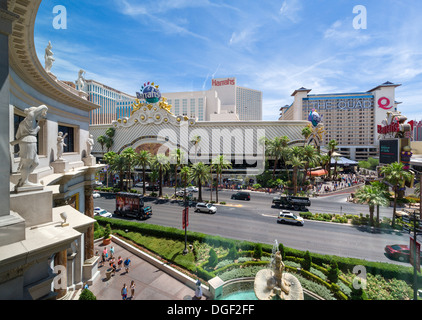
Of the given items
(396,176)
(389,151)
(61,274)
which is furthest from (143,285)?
(389,151)

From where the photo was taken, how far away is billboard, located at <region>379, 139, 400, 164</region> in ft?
127

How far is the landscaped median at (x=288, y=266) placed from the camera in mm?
13828

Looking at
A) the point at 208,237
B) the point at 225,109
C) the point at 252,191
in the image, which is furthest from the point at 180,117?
the point at 225,109

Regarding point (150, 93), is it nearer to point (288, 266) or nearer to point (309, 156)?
point (309, 156)

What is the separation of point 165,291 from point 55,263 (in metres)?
7.35

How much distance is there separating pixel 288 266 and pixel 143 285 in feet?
38.0

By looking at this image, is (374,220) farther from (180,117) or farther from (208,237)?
(180,117)

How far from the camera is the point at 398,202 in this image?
111 ft

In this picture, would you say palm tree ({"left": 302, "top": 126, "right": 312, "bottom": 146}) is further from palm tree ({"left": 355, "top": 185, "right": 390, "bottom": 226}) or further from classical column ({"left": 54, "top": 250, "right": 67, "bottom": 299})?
classical column ({"left": 54, "top": 250, "right": 67, "bottom": 299})

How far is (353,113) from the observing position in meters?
A: 108

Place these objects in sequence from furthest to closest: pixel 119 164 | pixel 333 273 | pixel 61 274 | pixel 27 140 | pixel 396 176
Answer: pixel 119 164
pixel 396 176
pixel 333 273
pixel 61 274
pixel 27 140

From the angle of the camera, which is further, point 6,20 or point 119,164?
point 119,164

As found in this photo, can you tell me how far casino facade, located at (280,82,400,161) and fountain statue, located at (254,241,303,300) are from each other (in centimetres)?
11204
